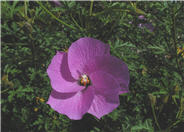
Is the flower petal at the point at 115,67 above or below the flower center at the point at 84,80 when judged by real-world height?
above

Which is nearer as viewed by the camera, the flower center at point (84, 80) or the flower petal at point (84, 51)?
the flower petal at point (84, 51)

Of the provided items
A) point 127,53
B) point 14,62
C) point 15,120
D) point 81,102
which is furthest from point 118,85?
point 15,120

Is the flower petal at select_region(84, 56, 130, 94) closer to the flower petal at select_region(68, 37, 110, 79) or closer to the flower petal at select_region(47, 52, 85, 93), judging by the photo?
the flower petal at select_region(68, 37, 110, 79)

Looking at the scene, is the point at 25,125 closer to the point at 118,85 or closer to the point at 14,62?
the point at 14,62

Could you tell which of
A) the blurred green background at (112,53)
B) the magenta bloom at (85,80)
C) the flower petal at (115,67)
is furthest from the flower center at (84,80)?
the blurred green background at (112,53)

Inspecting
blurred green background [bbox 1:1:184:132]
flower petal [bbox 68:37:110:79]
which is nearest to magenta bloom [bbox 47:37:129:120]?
flower petal [bbox 68:37:110:79]

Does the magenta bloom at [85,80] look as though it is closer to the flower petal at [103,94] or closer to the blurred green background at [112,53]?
the flower petal at [103,94]

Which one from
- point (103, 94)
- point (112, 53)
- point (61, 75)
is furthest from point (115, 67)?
point (112, 53)
